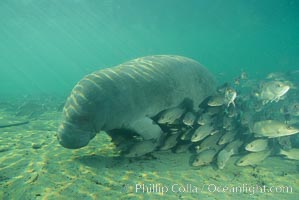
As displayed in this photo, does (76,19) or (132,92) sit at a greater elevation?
(76,19)

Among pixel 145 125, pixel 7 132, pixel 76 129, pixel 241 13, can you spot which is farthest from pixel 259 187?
pixel 241 13

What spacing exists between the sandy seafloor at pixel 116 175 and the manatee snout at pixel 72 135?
43 cm

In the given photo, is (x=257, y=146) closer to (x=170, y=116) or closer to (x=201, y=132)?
(x=201, y=132)

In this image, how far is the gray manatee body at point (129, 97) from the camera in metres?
5.48

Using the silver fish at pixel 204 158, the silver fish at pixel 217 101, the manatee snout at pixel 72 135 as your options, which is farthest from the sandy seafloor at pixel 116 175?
the silver fish at pixel 217 101

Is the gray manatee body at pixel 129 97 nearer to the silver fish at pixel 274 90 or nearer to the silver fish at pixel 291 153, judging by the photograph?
Result: the silver fish at pixel 274 90

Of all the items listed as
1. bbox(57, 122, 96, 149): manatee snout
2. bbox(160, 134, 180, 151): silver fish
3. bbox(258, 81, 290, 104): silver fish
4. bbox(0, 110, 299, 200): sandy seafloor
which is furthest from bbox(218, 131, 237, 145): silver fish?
bbox(57, 122, 96, 149): manatee snout

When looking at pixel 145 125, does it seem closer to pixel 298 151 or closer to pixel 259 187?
pixel 259 187

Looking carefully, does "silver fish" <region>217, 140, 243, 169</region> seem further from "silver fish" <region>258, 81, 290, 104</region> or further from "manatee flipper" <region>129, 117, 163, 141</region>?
"silver fish" <region>258, 81, 290, 104</region>

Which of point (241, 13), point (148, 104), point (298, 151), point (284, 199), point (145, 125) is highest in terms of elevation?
point (241, 13)

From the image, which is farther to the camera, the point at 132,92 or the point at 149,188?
the point at 132,92

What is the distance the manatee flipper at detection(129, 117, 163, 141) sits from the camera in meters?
6.01

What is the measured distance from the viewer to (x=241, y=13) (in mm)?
38906

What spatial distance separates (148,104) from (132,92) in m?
0.52
